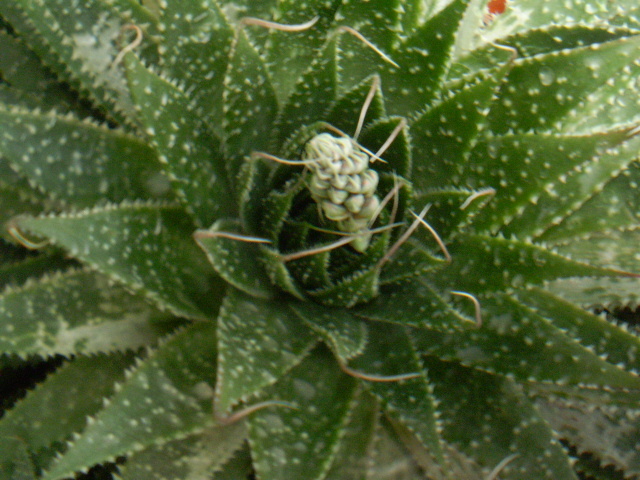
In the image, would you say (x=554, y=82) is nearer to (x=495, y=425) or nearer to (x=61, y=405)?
(x=495, y=425)

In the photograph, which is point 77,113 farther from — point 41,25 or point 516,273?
point 516,273

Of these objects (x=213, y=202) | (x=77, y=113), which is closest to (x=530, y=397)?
(x=213, y=202)

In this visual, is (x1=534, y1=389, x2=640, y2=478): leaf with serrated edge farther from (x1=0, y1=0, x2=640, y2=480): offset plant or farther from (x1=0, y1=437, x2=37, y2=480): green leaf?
(x1=0, y1=437, x2=37, y2=480): green leaf

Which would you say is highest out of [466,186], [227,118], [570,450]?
[227,118]

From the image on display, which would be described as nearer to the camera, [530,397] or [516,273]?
[516,273]

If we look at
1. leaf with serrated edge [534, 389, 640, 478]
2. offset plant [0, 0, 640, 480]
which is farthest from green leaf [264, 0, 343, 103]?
leaf with serrated edge [534, 389, 640, 478]

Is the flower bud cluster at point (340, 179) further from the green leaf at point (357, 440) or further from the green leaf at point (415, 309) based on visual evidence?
the green leaf at point (357, 440)

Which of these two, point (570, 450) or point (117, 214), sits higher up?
point (117, 214)
